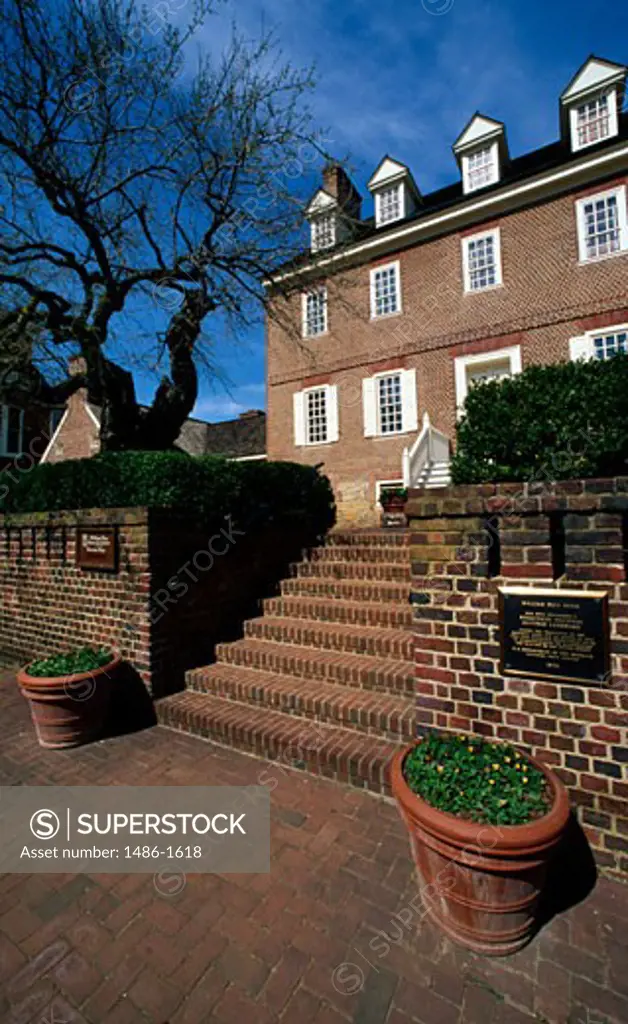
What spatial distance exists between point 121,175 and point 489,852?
7851mm

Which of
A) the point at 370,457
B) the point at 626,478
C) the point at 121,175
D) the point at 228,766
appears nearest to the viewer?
the point at 626,478

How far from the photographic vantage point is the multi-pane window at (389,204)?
1411cm

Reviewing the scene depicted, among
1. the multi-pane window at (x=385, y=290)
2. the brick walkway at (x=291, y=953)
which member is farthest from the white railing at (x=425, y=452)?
the brick walkway at (x=291, y=953)

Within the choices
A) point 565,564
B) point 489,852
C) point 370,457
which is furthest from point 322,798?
point 370,457

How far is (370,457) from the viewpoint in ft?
43.5

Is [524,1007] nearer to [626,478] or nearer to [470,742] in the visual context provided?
[470,742]

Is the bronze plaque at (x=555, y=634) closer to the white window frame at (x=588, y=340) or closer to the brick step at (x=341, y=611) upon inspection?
the brick step at (x=341, y=611)

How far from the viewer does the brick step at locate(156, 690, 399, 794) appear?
3.17 m

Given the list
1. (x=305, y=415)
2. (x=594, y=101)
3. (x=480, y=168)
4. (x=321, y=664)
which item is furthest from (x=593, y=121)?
(x=321, y=664)

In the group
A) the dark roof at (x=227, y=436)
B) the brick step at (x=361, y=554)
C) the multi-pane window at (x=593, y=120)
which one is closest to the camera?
the brick step at (x=361, y=554)

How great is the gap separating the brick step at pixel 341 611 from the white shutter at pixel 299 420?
31.4 feet

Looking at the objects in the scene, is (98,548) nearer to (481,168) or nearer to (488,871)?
(488,871)

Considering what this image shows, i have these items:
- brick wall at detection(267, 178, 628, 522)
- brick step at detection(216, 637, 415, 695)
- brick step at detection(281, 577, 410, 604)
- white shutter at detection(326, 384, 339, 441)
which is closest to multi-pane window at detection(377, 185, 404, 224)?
brick wall at detection(267, 178, 628, 522)

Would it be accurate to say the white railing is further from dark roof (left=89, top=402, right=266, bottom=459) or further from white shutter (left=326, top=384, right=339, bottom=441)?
dark roof (left=89, top=402, right=266, bottom=459)
